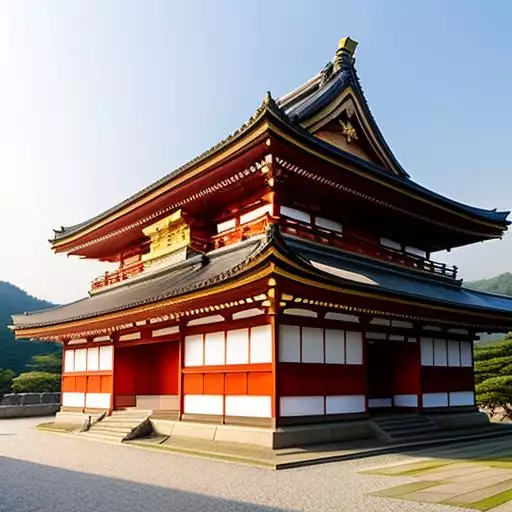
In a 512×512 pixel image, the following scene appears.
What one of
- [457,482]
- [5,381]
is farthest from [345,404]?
[5,381]

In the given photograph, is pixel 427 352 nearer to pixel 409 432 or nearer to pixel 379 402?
pixel 379 402

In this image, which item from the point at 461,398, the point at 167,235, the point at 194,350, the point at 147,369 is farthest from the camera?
the point at 147,369

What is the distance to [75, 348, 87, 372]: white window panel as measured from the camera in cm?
2058

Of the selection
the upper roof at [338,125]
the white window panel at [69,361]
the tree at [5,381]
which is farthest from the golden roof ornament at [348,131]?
the tree at [5,381]

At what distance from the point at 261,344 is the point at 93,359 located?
9.22 m

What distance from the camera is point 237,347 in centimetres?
1395

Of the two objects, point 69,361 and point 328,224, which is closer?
point 328,224

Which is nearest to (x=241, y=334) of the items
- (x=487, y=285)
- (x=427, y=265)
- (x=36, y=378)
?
(x=427, y=265)

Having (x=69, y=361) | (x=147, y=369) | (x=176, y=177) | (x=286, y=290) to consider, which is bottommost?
(x=147, y=369)

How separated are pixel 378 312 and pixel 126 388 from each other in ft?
30.2

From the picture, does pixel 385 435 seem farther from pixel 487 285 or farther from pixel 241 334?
pixel 487 285

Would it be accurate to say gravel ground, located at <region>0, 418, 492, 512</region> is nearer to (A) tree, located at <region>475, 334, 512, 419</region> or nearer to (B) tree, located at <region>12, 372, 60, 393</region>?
(A) tree, located at <region>475, 334, 512, 419</region>

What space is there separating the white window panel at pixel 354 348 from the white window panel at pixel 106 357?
8531 millimetres

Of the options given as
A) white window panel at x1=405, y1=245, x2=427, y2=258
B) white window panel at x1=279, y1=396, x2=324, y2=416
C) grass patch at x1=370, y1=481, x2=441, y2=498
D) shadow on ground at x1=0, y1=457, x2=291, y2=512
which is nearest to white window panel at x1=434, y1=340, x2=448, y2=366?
white window panel at x1=405, y1=245, x2=427, y2=258
